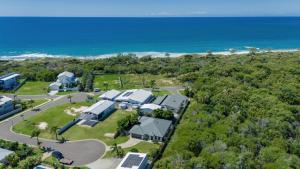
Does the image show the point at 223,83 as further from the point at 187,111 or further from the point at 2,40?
the point at 2,40

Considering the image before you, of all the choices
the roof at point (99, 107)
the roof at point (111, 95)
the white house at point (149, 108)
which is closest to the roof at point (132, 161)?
the roof at point (99, 107)

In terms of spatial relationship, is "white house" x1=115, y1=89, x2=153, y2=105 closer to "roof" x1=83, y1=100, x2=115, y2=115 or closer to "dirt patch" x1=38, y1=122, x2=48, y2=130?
"roof" x1=83, y1=100, x2=115, y2=115

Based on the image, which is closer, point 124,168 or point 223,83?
point 124,168

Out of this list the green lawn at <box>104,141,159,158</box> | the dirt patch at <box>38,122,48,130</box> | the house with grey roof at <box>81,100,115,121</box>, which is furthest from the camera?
the house with grey roof at <box>81,100,115,121</box>

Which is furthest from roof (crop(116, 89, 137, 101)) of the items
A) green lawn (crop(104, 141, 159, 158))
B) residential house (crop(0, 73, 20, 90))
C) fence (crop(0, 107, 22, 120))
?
residential house (crop(0, 73, 20, 90))

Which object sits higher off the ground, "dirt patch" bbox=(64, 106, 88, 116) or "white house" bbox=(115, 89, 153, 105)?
"white house" bbox=(115, 89, 153, 105)

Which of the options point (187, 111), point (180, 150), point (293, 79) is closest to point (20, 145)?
point (180, 150)

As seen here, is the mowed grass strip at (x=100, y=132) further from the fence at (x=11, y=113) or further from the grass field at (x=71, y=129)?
the fence at (x=11, y=113)
